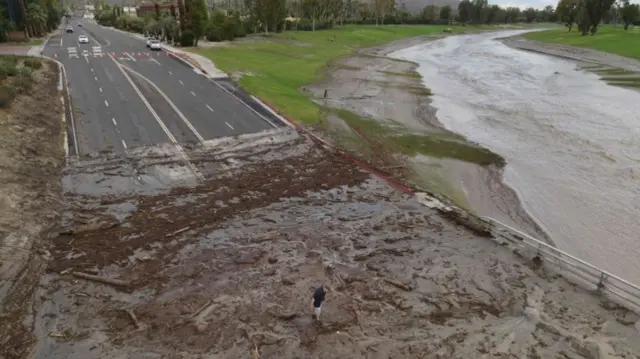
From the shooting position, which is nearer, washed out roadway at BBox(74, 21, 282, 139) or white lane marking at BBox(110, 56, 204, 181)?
white lane marking at BBox(110, 56, 204, 181)

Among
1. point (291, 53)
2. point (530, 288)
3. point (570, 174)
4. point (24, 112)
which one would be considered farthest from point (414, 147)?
point (291, 53)

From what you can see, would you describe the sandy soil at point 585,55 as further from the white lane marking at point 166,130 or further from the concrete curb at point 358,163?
the white lane marking at point 166,130

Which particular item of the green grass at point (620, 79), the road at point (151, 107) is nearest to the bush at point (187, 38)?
the road at point (151, 107)

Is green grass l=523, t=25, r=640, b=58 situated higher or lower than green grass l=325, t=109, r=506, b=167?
higher

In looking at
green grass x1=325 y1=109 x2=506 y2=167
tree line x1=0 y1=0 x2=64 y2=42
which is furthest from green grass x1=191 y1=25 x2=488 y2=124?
tree line x1=0 y1=0 x2=64 y2=42

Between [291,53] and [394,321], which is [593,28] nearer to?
[291,53]

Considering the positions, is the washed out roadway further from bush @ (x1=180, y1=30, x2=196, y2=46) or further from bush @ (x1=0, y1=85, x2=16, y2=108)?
bush @ (x1=180, y1=30, x2=196, y2=46)
